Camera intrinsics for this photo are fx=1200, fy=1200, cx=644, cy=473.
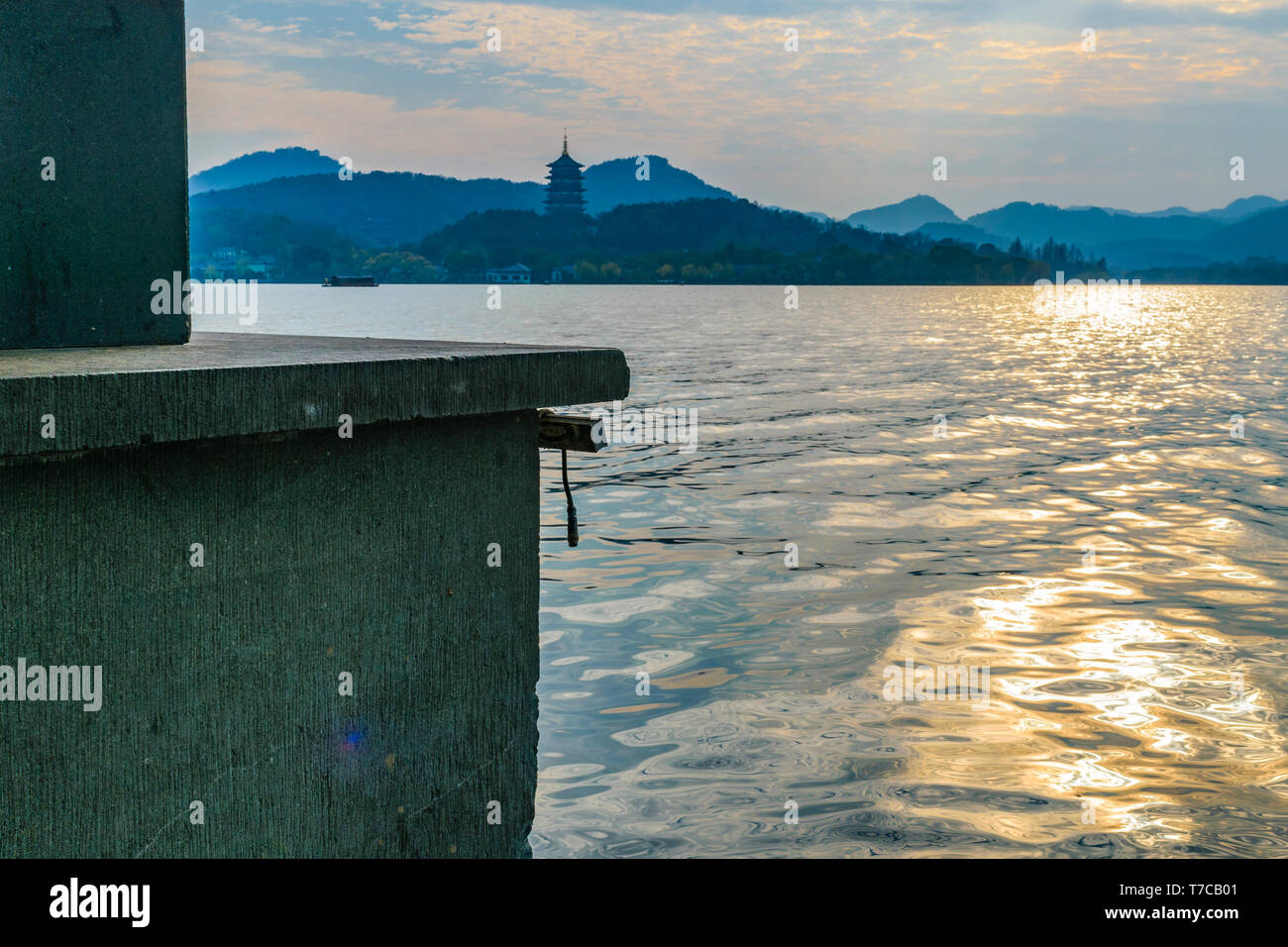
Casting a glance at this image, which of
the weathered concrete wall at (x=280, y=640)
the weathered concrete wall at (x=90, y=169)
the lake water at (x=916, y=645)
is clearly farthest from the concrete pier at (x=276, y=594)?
the lake water at (x=916, y=645)

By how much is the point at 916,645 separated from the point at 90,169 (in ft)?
19.8

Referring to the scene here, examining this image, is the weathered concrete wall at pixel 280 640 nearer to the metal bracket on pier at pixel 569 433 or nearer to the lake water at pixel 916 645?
the metal bracket on pier at pixel 569 433

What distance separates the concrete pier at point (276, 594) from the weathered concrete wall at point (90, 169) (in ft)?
0.97

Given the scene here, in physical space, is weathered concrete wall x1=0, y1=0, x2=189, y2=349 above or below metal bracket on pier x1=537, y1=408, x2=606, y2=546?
above

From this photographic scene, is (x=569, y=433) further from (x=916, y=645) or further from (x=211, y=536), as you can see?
(x=916, y=645)

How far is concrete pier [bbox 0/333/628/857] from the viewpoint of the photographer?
2719 mm

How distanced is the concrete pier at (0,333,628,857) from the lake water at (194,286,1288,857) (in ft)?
6.12

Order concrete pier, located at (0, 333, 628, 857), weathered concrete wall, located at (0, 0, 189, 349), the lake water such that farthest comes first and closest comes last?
1. the lake water
2. weathered concrete wall, located at (0, 0, 189, 349)
3. concrete pier, located at (0, 333, 628, 857)

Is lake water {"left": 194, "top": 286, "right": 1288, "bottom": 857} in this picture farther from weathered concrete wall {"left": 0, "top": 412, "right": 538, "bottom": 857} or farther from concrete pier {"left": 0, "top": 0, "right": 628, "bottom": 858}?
concrete pier {"left": 0, "top": 0, "right": 628, "bottom": 858}

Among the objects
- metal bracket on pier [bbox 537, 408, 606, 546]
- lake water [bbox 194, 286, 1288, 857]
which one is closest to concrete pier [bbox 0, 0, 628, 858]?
metal bracket on pier [bbox 537, 408, 606, 546]
